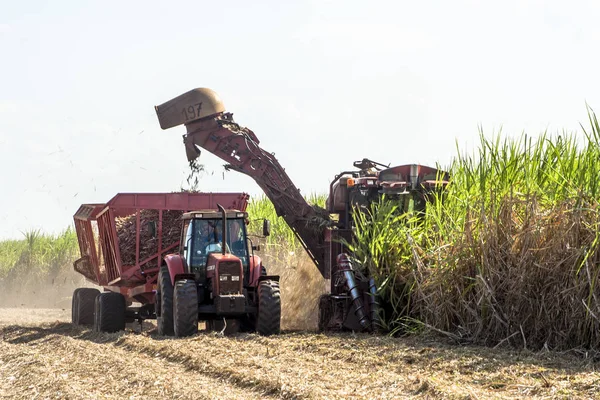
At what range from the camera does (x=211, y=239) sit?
13844 mm

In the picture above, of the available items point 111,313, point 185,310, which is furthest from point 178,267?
point 111,313

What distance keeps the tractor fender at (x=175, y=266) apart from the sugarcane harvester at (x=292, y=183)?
7.10 ft

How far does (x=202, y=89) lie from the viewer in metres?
15.7

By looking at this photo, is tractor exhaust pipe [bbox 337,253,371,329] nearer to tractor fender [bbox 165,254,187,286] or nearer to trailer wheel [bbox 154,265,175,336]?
tractor fender [bbox 165,254,187,286]

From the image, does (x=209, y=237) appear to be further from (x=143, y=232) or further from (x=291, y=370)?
(x=291, y=370)

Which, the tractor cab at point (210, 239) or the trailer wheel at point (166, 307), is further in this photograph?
the tractor cab at point (210, 239)

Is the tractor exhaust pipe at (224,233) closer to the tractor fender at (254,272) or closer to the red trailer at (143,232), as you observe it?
the tractor fender at (254,272)

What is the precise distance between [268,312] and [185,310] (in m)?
1.10

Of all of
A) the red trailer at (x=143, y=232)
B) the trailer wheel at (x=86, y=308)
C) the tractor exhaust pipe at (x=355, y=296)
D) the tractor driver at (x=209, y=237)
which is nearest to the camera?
the tractor exhaust pipe at (x=355, y=296)

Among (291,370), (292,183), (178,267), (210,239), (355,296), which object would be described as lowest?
(291,370)

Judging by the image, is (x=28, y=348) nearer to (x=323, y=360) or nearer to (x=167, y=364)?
(x=167, y=364)

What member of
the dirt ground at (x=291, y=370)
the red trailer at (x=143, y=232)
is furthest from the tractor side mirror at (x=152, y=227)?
the dirt ground at (x=291, y=370)

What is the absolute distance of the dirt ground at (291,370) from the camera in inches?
316

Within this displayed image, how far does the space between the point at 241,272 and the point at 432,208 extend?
9.08 ft
